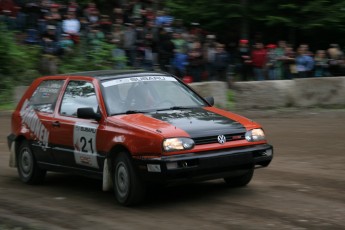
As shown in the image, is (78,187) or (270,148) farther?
(78,187)

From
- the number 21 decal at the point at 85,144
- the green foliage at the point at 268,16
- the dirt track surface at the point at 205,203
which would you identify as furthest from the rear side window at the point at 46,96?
the green foliage at the point at 268,16

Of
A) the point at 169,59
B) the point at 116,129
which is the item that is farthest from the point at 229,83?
the point at 116,129

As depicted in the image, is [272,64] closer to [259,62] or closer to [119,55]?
[259,62]

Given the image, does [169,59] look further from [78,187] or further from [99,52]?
[78,187]

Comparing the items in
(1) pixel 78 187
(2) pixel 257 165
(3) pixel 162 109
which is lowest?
(1) pixel 78 187

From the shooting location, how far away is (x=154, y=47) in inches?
765

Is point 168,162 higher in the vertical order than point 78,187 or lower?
higher

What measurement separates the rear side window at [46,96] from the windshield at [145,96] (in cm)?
108

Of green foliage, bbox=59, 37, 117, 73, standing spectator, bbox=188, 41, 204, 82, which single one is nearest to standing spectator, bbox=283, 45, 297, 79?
standing spectator, bbox=188, 41, 204, 82

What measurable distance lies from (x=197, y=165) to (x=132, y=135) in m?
0.81

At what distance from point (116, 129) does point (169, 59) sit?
11692 millimetres

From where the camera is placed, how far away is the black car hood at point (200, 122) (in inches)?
292

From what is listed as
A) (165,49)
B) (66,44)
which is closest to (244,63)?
(165,49)

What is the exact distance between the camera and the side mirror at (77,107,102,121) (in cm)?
793
